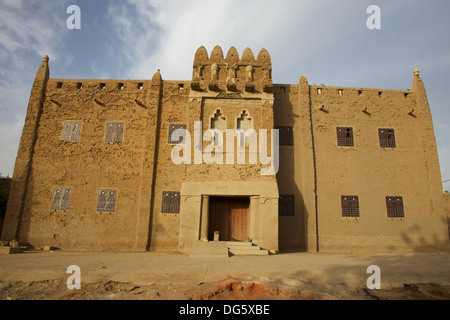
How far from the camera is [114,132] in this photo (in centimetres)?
1436

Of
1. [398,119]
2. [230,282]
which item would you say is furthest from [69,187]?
[398,119]

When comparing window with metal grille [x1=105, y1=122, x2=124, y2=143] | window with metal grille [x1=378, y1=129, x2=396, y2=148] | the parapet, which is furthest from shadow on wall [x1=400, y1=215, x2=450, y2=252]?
window with metal grille [x1=105, y1=122, x2=124, y2=143]

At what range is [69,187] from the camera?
13.7 metres

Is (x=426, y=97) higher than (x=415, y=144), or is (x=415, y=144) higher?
(x=426, y=97)

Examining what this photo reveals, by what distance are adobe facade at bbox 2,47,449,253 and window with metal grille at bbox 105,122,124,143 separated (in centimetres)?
6

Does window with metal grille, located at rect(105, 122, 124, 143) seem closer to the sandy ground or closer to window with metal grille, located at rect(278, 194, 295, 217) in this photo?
the sandy ground

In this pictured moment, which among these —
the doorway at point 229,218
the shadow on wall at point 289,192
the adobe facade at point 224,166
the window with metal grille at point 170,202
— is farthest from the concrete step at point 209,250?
the shadow on wall at point 289,192

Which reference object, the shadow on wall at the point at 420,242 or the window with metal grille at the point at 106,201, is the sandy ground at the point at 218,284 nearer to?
the window with metal grille at the point at 106,201

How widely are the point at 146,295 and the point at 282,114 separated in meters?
11.5

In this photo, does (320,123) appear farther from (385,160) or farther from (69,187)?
(69,187)

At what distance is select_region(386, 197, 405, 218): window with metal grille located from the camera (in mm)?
13719

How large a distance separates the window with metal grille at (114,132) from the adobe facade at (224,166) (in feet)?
0.19

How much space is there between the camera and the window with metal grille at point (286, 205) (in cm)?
1345

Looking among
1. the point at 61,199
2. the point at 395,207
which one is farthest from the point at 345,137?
the point at 61,199
